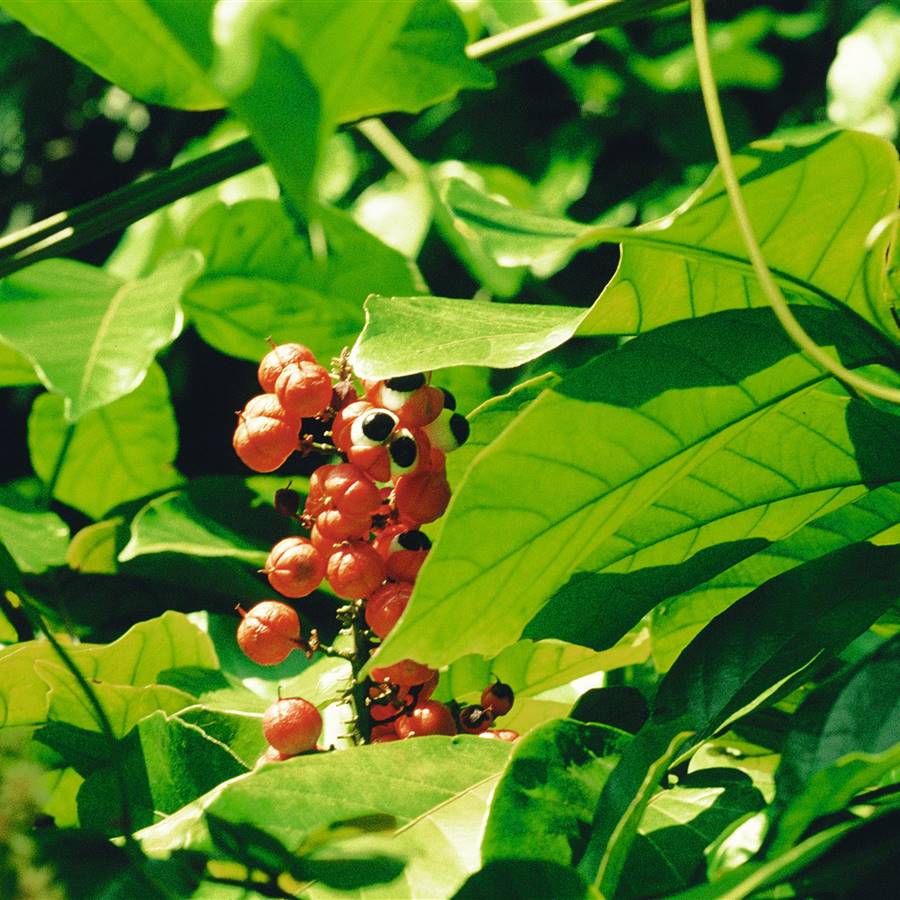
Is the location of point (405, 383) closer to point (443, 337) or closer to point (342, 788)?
point (443, 337)

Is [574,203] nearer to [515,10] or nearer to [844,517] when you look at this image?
[515,10]

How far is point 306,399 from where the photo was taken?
2.57 feet

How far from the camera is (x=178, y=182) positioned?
3.05ft

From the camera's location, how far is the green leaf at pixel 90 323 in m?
0.92

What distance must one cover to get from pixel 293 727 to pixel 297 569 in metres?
0.11

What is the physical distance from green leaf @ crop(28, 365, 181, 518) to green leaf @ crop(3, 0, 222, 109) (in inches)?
15.0

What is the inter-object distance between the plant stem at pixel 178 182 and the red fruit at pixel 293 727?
43 centimetres

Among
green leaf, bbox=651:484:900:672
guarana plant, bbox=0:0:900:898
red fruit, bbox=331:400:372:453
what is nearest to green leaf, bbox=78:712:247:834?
guarana plant, bbox=0:0:900:898

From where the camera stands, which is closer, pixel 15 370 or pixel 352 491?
pixel 352 491

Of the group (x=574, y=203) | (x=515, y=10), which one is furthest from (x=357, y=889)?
(x=574, y=203)

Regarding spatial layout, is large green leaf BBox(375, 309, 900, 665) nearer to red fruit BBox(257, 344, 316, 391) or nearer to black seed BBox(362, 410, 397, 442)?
black seed BBox(362, 410, 397, 442)

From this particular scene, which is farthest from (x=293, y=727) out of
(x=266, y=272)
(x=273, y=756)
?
(x=266, y=272)

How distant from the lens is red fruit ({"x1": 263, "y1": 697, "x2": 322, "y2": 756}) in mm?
733

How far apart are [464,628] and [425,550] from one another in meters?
0.16
